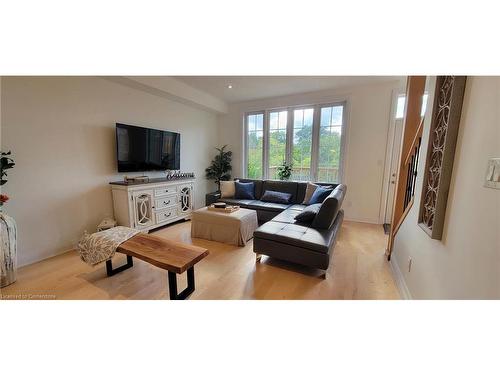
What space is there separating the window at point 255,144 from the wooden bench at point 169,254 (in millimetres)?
3320

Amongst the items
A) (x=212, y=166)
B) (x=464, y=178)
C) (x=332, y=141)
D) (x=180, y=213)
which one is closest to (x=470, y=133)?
(x=464, y=178)

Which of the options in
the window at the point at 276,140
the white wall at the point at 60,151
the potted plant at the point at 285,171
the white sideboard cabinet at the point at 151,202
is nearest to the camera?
the white wall at the point at 60,151

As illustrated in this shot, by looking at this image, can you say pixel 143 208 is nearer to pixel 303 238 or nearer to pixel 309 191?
pixel 303 238

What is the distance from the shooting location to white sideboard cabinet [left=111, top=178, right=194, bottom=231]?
9.29 ft

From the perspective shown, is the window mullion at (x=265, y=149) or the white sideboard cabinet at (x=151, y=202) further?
the window mullion at (x=265, y=149)

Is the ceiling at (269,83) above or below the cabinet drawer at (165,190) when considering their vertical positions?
above

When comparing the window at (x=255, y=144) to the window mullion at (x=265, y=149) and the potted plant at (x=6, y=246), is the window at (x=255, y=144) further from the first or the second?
the potted plant at (x=6, y=246)

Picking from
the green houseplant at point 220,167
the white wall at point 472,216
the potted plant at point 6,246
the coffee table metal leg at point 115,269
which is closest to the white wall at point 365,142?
the green houseplant at point 220,167

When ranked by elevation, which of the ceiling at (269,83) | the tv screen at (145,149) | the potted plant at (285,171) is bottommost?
the potted plant at (285,171)

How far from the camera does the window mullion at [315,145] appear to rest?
4.05m

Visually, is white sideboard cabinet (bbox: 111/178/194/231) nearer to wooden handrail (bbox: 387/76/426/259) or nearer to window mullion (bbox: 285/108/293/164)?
window mullion (bbox: 285/108/293/164)

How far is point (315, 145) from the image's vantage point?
13.5 feet

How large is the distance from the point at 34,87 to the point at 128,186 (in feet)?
4.66
